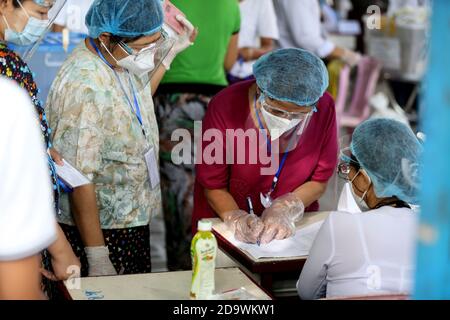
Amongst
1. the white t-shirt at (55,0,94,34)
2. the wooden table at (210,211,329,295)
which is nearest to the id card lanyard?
the wooden table at (210,211,329,295)

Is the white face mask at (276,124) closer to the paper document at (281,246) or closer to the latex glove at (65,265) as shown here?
the paper document at (281,246)

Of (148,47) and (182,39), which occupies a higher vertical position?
(148,47)

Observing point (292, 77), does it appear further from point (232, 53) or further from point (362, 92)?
point (362, 92)

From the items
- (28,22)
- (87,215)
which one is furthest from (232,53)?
(28,22)

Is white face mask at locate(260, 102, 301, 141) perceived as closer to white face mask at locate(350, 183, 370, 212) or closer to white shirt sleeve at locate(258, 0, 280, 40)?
white face mask at locate(350, 183, 370, 212)

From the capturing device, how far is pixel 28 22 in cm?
271

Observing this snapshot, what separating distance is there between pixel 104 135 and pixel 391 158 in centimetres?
122

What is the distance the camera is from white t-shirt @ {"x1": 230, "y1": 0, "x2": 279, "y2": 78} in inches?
210

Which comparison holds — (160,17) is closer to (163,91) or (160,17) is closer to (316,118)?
(316,118)

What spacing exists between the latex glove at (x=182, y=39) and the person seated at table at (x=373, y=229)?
4.45ft

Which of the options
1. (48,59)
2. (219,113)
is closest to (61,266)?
(219,113)

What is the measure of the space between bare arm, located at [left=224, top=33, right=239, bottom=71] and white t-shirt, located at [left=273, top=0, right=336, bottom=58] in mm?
733

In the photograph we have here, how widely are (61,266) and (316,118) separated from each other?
1.44 m

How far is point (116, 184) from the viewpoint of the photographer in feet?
11.1
